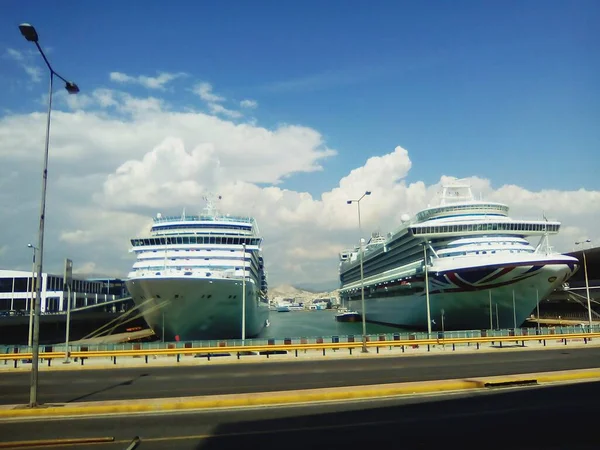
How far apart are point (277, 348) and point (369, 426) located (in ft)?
69.7

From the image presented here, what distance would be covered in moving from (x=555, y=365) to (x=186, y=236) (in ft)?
126

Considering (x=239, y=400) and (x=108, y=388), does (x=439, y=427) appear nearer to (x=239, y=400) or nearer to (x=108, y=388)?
(x=239, y=400)

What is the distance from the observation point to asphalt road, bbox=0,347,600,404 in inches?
706

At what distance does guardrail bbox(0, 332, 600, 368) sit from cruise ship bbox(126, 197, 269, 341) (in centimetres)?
766

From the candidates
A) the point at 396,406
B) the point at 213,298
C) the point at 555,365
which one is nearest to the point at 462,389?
the point at 396,406

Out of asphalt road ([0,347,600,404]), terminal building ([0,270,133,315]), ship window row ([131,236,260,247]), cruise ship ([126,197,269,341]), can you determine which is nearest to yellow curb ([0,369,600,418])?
asphalt road ([0,347,600,404])

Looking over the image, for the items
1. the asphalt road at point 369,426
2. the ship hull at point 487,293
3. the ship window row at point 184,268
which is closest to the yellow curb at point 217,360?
the asphalt road at point 369,426

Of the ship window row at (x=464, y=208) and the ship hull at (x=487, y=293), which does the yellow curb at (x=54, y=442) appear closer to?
the ship hull at (x=487, y=293)

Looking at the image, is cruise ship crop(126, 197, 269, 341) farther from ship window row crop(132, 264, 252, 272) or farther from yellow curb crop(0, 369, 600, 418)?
yellow curb crop(0, 369, 600, 418)

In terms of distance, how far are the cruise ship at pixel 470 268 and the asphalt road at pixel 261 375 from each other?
19067 mm

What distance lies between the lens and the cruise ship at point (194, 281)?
144 feet

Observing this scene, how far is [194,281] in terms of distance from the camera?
1694 inches

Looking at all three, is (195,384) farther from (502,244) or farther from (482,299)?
(502,244)

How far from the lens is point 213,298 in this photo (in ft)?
148
